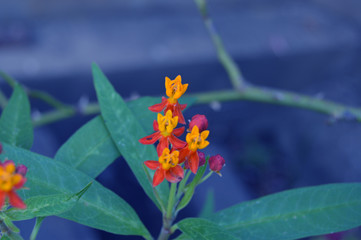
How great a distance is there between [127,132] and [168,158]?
29 centimetres

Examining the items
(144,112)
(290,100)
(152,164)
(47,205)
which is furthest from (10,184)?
(290,100)

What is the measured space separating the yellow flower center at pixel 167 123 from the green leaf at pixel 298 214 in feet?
1.12

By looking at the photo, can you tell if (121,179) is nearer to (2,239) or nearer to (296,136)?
(296,136)

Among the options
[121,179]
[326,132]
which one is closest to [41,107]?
[121,179]

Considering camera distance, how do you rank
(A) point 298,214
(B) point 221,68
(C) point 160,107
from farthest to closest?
1. (B) point 221,68
2. (A) point 298,214
3. (C) point 160,107

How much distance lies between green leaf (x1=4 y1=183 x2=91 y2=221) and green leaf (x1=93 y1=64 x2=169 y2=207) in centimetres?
28

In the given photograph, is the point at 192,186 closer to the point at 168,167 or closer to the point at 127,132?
the point at 168,167

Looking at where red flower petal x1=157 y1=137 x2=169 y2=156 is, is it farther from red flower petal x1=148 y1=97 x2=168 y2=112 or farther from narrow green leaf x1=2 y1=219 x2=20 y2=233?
narrow green leaf x1=2 y1=219 x2=20 y2=233

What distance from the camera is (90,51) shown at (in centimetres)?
339

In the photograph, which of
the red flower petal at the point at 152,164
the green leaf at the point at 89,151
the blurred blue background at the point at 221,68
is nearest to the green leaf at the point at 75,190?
the green leaf at the point at 89,151

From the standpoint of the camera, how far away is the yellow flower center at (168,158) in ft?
2.37

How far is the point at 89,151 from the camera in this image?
989 mm

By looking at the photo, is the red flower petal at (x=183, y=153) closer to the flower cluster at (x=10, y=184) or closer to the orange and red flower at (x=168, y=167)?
the orange and red flower at (x=168, y=167)

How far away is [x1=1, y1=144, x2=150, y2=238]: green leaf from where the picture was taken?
852 millimetres
